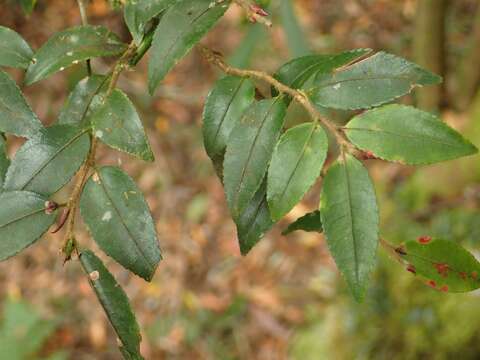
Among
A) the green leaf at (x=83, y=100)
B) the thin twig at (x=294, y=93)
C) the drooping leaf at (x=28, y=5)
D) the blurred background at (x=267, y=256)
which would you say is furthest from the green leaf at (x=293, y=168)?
the blurred background at (x=267, y=256)

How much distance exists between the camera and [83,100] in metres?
0.75

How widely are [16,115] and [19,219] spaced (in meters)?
0.12

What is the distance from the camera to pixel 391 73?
66 centimetres

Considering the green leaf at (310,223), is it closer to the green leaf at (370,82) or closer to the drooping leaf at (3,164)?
the green leaf at (370,82)

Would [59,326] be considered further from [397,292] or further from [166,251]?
[397,292]

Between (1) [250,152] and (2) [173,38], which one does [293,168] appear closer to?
(1) [250,152]

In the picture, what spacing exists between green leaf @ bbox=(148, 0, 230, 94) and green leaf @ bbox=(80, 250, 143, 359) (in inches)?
8.0

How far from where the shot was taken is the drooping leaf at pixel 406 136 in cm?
60

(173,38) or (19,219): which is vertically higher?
(173,38)

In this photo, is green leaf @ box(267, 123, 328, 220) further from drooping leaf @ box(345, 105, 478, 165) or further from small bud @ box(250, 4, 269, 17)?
small bud @ box(250, 4, 269, 17)

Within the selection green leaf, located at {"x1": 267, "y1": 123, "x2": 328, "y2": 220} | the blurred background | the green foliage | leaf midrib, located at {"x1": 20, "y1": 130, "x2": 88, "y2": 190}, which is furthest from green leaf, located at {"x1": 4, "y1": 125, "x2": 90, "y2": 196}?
the green foliage

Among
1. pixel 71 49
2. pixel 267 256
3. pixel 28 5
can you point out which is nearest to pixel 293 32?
pixel 267 256

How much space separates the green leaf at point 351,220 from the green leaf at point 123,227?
19 centimetres

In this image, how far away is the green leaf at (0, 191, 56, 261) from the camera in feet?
2.14
